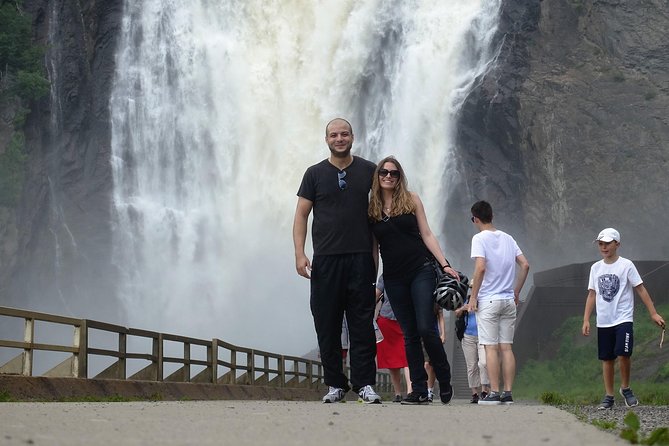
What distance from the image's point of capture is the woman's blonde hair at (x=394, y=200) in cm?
1012

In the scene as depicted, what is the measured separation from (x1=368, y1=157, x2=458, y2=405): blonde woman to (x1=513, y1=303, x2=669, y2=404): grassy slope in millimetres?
9452

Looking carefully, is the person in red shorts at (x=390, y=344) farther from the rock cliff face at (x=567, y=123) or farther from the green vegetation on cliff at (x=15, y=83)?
the green vegetation on cliff at (x=15, y=83)

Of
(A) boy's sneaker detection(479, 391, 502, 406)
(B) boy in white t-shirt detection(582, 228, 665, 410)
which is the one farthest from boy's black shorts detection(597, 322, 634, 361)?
(A) boy's sneaker detection(479, 391, 502, 406)

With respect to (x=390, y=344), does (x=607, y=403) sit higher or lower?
lower

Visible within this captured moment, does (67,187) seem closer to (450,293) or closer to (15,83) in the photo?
(15,83)

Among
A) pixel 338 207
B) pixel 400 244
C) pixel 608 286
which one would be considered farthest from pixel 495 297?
pixel 338 207

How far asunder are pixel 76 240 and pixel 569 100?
2304 centimetres

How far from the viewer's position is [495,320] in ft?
38.3

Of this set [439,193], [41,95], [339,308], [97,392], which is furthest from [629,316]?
[41,95]

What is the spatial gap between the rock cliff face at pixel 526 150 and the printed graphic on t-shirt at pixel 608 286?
1539 inches

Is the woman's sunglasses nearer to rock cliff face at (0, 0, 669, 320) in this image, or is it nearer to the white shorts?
the white shorts

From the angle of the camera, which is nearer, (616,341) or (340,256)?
(340,256)

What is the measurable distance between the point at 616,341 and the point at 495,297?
3.94 feet

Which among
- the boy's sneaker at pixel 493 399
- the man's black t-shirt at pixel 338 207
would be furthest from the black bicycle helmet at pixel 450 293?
the boy's sneaker at pixel 493 399
